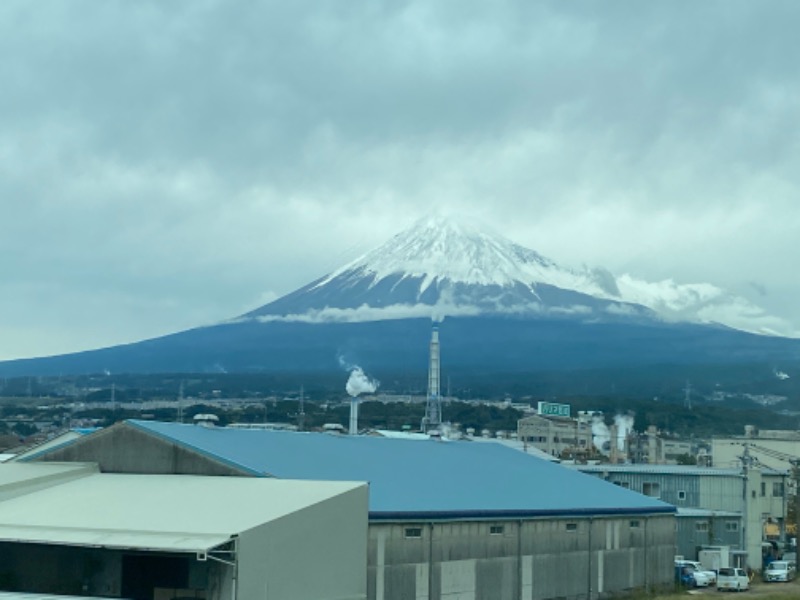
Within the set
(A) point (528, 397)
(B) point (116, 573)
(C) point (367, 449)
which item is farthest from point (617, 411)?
(B) point (116, 573)

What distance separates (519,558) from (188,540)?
34.1 feet

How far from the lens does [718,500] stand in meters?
50.8

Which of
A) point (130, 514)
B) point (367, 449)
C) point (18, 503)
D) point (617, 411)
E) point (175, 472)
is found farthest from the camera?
point (617, 411)

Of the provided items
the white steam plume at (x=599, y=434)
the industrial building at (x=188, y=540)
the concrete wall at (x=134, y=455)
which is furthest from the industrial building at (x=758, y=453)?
the industrial building at (x=188, y=540)

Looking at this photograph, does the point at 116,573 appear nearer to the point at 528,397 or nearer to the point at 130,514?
the point at 130,514

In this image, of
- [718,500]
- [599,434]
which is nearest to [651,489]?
[718,500]

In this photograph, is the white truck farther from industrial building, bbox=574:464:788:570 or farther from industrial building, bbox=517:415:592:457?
industrial building, bbox=517:415:592:457

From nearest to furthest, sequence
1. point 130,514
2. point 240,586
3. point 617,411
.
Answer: point 240,586, point 130,514, point 617,411

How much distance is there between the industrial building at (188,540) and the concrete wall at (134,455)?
74 centimetres

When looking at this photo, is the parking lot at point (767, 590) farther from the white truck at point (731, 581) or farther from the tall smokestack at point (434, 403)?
the tall smokestack at point (434, 403)

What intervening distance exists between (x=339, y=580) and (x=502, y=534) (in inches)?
229

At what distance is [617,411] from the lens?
474 feet

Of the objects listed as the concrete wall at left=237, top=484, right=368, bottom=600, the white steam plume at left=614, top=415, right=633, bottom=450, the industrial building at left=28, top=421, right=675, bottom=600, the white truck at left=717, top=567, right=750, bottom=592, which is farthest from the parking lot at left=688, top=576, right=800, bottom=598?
the white steam plume at left=614, top=415, right=633, bottom=450

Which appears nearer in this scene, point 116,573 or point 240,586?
point 240,586
